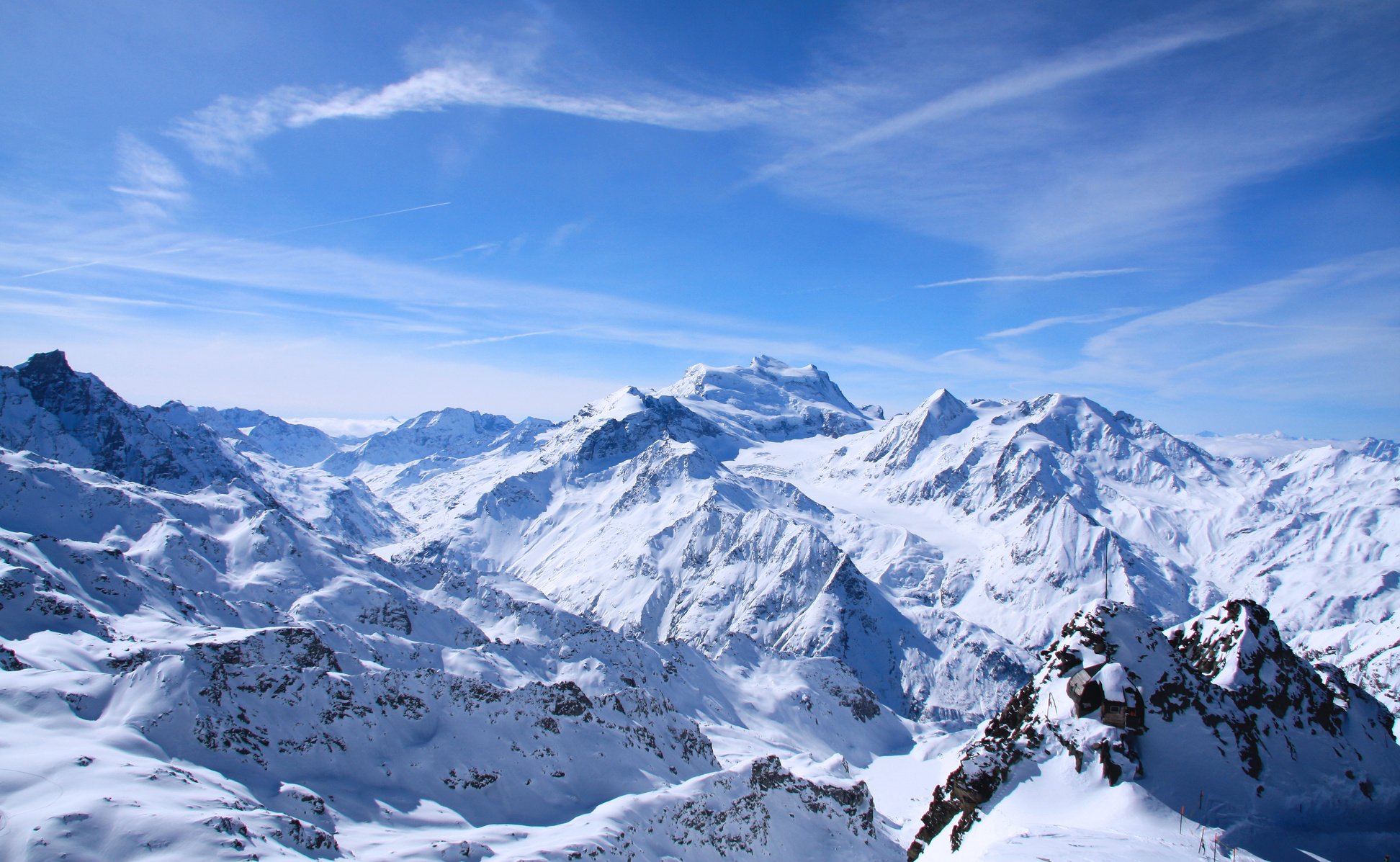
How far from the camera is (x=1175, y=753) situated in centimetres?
4875

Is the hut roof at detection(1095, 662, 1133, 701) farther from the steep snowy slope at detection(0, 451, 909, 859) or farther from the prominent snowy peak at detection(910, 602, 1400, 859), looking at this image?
the steep snowy slope at detection(0, 451, 909, 859)

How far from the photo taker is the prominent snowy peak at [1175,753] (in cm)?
4691

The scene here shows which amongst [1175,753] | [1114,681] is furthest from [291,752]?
[1175,753]

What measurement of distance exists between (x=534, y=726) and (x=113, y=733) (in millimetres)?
52239

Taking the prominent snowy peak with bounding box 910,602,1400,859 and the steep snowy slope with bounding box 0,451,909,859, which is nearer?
the prominent snowy peak with bounding box 910,602,1400,859

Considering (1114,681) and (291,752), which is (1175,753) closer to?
(1114,681)

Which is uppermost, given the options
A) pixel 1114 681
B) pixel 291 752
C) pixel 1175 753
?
pixel 1114 681

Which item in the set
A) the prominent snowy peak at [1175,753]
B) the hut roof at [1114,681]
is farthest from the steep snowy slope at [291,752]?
the hut roof at [1114,681]

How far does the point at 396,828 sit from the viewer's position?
3506 inches

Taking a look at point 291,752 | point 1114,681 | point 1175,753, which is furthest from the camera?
point 291,752

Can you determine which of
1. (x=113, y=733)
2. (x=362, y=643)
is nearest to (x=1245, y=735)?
(x=113, y=733)

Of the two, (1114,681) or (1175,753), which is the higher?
(1114,681)

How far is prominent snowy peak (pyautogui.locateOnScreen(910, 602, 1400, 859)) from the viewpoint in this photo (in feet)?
154

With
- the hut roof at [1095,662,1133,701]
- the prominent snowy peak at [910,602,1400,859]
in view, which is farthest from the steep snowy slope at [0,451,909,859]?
the hut roof at [1095,662,1133,701]
